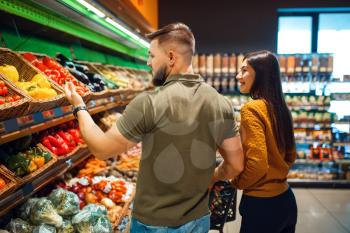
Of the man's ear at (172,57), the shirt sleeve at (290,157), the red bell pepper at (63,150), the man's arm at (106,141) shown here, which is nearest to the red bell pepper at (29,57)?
the red bell pepper at (63,150)

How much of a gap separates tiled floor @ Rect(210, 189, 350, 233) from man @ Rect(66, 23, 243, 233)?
3026 mm

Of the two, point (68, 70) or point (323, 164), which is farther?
point (323, 164)

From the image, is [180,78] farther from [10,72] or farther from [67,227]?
[67,227]

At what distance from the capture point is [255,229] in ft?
7.29

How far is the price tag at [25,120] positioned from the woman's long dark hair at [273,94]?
129cm

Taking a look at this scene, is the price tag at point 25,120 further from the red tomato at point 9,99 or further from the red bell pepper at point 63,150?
the red bell pepper at point 63,150

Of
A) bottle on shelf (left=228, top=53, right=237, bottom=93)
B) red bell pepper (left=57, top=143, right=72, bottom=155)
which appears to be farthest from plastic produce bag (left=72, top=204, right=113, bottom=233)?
bottle on shelf (left=228, top=53, right=237, bottom=93)

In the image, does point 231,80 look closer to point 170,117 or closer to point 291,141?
point 291,141

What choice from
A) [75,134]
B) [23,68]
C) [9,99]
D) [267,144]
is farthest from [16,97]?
[267,144]

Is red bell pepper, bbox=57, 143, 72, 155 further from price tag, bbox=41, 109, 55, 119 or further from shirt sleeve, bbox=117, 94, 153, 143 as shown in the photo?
shirt sleeve, bbox=117, 94, 153, 143

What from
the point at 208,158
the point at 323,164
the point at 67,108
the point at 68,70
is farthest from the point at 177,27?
the point at 323,164

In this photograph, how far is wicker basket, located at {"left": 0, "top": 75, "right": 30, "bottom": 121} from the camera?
60.3 inches

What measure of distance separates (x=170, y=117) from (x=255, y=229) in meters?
1.08

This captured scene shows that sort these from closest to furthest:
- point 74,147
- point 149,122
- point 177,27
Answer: point 149,122 < point 177,27 < point 74,147
